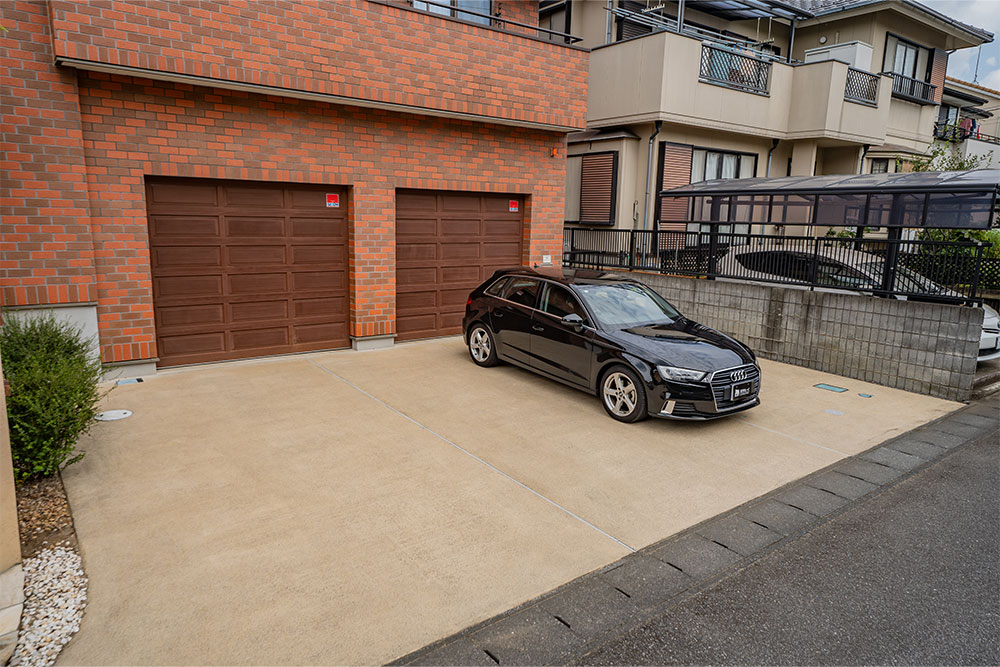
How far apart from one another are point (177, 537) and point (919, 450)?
681 centimetres

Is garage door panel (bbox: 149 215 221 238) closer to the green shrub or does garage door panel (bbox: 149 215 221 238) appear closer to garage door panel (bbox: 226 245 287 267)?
garage door panel (bbox: 226 245 287 267)

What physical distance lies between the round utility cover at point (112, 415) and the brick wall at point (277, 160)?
1.45 m

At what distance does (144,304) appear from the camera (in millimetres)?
7883

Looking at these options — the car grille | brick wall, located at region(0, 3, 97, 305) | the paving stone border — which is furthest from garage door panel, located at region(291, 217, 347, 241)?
the paving stone border

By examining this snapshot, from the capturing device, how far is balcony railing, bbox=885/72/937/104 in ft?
62.4

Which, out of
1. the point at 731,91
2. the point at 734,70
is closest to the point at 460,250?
the point at 731,91

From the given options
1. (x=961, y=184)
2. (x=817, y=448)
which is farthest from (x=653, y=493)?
(x=961, y=184)

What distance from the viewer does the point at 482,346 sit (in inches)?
353

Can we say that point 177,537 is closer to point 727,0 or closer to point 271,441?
point 271,441

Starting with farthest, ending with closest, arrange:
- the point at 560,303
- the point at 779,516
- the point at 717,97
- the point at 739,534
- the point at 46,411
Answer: the point at 717,97
the point at 560,303
the point at 779,516
the point at 46,411
the point at 739,534

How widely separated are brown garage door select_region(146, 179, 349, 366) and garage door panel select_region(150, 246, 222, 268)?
1cm

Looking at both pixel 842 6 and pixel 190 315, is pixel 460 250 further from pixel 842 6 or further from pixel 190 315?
pixel 842 6

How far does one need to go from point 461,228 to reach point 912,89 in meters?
17.8

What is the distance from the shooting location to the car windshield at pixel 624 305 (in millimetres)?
7367
